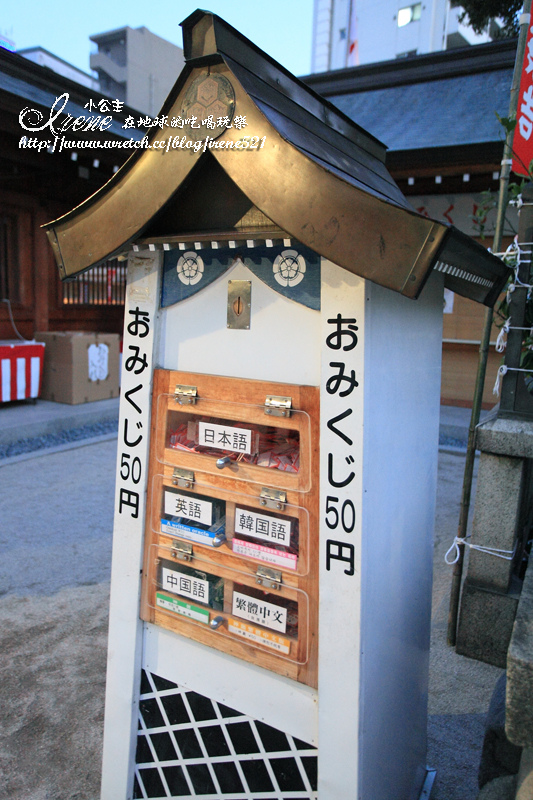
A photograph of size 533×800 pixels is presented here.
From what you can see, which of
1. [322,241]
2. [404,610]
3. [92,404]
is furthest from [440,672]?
[92,404]

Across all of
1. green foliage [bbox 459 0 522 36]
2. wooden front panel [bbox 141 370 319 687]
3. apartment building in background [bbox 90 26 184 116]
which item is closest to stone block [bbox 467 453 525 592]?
wooden front panel [bbox 141 370 319 687]

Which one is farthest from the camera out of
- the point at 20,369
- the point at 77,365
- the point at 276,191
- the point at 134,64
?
the point at 134,64

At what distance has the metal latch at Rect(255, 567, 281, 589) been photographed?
1.60 meters

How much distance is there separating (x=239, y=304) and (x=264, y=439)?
1.38ft

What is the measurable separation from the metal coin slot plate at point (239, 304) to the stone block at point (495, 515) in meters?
1.80

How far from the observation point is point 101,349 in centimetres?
820

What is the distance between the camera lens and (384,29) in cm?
2930

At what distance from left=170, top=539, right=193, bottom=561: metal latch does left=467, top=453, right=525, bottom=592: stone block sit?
176cm

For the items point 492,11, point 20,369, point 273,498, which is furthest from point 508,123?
point 492,11

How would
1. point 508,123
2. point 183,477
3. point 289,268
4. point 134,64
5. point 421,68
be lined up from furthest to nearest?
point 134,64
point 421,68
point 508,123
point 183,477
point 289,268

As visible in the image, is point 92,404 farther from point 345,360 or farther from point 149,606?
point 345,360

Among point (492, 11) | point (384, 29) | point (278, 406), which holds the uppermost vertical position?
point (384, 29)

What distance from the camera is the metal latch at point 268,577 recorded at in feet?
5.24

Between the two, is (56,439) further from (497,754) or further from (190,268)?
(497,754)
